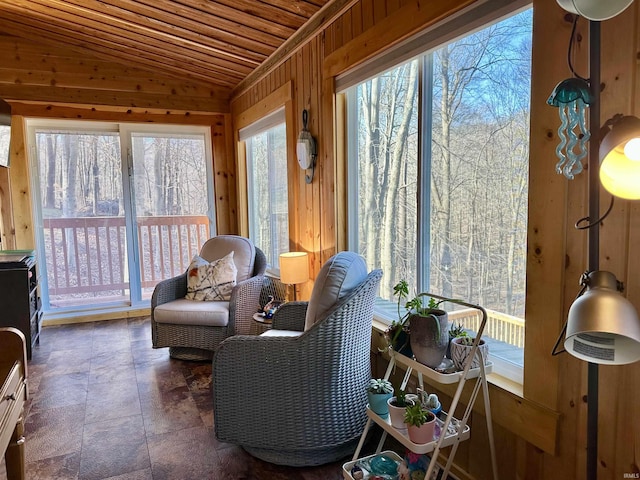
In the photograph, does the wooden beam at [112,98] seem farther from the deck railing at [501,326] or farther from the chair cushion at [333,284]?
the deck railing at [501,326]

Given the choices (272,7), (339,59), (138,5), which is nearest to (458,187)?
(339,59)

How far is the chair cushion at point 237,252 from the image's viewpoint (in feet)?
12.1

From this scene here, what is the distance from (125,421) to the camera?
2.47 m

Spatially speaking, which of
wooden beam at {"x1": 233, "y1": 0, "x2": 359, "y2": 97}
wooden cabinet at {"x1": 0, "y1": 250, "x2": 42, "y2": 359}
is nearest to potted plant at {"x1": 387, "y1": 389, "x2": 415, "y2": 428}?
wooden beam at {"x1": 233, "y1": 0, "x2": 359, "y2": 97}

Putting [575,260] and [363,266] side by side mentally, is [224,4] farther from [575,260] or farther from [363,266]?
[575,260]

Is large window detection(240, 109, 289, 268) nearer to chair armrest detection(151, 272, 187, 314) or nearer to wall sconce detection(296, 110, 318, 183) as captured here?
wall sconce detection(296, 110, 318, 183)

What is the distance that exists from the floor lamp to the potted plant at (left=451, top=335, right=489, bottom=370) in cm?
51

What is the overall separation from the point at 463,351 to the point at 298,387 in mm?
782

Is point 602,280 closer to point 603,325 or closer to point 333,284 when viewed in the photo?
point 603,325

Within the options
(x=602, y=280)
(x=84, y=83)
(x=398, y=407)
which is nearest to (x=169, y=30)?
(x=84, y=83)

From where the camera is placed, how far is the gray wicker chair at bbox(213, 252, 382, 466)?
76.7 inches

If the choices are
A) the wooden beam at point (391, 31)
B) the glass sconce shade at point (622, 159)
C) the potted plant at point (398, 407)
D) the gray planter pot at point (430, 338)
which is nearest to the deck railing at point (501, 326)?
the gray planter pot at point (430, 338)

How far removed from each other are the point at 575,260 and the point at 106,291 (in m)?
4.73

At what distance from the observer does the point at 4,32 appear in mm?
4051
